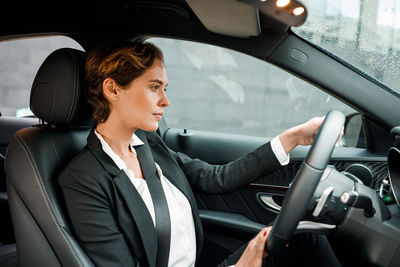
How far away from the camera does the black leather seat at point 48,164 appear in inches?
45.7

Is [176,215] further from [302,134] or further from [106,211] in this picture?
[302,134]

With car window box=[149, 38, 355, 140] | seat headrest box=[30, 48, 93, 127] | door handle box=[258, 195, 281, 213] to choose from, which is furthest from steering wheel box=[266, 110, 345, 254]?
car window box=[149, 38, 355, 140]

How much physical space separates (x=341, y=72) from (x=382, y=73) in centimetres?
28

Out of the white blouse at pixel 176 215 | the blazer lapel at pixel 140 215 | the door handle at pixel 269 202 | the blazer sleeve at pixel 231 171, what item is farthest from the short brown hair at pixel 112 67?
the door handle at pixel 269 202

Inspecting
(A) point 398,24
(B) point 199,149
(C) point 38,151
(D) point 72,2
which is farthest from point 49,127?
(A) point 398,24

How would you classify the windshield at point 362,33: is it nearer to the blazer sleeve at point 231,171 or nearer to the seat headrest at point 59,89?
the blazer sleeve at point 231,171

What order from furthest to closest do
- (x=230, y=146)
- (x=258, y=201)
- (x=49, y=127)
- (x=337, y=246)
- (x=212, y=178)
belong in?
(x=230, y=146)
(x=258, y=201)
(x=212, y=178)
(x=49, y=127)
(x=337, y=246)

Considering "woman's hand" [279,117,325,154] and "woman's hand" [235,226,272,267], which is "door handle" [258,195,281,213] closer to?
"woman's hand" [279,117,325,154]

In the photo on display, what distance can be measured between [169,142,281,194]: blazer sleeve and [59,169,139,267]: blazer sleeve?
49cm

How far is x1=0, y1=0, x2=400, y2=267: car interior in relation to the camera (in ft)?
3.58

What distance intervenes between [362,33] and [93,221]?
1.46 m

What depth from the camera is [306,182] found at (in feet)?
2.99

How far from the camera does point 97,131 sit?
1394 mm

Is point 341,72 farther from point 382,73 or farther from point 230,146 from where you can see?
point 230,146
